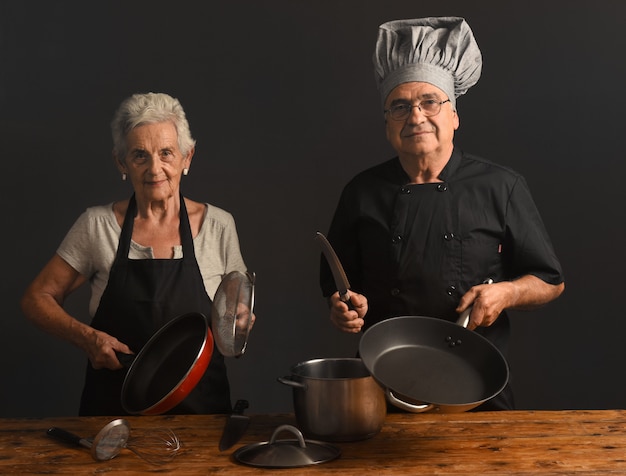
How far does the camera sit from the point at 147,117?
2.22 metres

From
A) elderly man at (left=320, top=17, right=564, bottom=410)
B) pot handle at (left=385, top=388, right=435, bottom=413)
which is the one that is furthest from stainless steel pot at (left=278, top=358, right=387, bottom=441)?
elderly man at (left=320, top=17, right=564, bottom=410)

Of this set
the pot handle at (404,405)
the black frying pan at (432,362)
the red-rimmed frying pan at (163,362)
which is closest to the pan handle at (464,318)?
the black frying pan at (432,362)

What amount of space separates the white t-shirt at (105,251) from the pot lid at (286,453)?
74 cm

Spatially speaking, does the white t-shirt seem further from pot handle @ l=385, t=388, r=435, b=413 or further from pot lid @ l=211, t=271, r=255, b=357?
pot handle @ l=385, t=388, r=435, b=413

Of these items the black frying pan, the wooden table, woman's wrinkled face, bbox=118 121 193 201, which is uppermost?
woman's wrinkled face, bbox=118 121 193 201

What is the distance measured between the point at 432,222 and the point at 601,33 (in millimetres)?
917

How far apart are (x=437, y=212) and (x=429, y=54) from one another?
0.41 m

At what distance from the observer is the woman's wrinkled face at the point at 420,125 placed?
2102 mm

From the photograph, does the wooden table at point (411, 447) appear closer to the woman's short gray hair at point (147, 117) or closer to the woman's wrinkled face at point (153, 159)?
the woman's wrinkled face at point (153, 159)

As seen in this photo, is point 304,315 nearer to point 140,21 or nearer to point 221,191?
point 221,191

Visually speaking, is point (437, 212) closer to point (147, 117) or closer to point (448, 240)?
point (448, 240)

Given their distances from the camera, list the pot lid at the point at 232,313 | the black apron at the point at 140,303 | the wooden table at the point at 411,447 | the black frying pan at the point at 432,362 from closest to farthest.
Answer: the wooden table at the point at 411,447, the black frying pan at the point at 432,362, the pot lid at the point at 232,313, the black apron at the point at 140,303

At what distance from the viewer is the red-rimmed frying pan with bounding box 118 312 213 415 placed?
1.76 metres

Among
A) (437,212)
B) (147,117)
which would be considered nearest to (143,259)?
(147,117)
